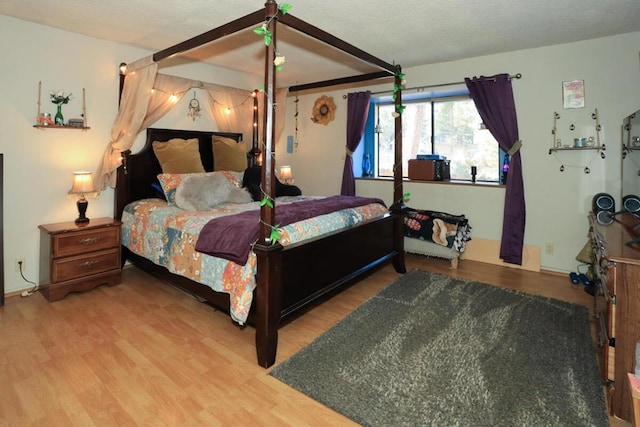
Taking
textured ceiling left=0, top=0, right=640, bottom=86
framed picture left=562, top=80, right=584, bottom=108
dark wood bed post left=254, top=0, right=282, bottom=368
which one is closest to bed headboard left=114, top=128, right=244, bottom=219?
textured ceiling left=0, top=0, right=640, bottom=86

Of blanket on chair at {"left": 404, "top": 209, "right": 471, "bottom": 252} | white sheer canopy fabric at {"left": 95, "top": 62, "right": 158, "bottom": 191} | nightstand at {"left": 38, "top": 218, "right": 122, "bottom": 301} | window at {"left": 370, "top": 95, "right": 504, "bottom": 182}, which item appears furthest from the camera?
window at {"left": 370, "top": 95, "right": 504, "bottom": 182}

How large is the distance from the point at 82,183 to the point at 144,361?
1.99 m

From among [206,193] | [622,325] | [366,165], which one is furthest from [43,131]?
[622,325]

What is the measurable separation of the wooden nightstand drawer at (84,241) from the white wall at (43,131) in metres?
0.52

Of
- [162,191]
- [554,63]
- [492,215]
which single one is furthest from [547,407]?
[162,191]

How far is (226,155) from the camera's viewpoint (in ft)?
14.9

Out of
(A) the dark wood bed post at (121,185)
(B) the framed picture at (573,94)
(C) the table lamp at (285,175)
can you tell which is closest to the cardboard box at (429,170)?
(B) the framed picture at (573,94)

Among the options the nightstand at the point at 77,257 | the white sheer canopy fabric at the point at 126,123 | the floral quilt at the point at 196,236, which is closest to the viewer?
the floral quilt at the point at 196,236

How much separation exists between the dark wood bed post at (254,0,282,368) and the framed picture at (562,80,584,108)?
3.28 metres

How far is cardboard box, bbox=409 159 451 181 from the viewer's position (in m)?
4.68

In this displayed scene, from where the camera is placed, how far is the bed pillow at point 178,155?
402 cm

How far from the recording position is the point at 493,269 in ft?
13.4

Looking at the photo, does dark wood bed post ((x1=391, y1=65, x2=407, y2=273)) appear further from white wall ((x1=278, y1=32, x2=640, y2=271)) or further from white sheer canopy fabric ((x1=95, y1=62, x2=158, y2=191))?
white sheer canopy fabric ((x1=95, y1=62, x2=158, y2=191))

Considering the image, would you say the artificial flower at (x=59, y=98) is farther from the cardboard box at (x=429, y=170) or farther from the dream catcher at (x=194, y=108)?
the cardboard box at (x=429, y=170)
